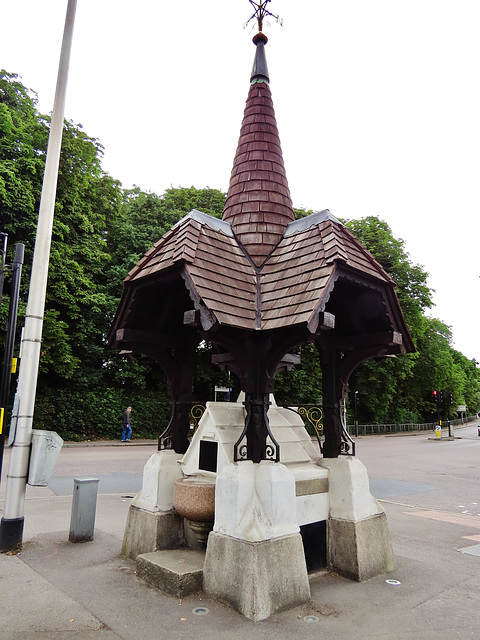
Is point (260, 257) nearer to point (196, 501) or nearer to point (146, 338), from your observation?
point (146, 338)

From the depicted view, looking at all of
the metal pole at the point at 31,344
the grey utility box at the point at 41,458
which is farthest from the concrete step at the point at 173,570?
the metal pole at the point at 31,344

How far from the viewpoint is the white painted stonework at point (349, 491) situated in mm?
5688

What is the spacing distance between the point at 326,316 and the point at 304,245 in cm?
137

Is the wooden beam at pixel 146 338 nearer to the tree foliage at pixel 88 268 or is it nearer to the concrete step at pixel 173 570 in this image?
the concrete step at pixel 173 570

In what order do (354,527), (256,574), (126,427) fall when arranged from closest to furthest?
(256,574) < (354,527) < (126,427)

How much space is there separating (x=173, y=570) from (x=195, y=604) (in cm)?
43

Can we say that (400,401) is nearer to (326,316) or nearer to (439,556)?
(439,556)

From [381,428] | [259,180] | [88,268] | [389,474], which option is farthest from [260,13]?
[381,428]

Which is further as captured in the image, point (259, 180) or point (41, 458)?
point (259, 180)

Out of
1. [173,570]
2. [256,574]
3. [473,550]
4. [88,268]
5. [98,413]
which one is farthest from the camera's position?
[98,413]

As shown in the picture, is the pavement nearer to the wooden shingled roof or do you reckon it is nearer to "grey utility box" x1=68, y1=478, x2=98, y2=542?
"grey utility box" x1=68, y1=478, x2=98, y2=542

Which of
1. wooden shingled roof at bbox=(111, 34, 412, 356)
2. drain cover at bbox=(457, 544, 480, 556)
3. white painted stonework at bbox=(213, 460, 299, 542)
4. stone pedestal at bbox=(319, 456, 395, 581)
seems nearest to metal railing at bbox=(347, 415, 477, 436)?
drain cover at bbox=(457, 544, 480, 556)

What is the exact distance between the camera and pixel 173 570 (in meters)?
4.84

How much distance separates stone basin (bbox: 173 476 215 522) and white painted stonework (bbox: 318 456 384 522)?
1.55 metres
